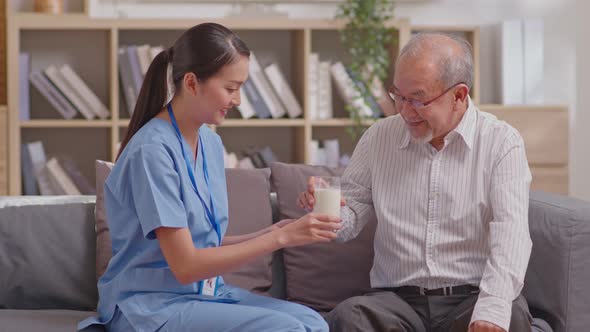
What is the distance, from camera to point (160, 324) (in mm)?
1992

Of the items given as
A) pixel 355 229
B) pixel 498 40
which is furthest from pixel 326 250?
pixel 498 40

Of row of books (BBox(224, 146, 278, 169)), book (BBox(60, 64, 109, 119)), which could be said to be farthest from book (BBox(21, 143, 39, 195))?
row of books (BBox(224, 146, 278, 169))

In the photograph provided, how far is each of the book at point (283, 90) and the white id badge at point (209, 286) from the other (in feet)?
7.63

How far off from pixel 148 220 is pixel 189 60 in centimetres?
38

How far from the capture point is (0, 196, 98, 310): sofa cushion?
248cm

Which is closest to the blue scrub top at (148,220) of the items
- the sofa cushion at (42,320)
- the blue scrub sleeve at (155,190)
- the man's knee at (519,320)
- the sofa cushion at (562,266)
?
the blue scrub sleeve at (155,190)

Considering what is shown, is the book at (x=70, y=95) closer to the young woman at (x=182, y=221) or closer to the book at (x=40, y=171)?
the book at (x=40, y=171)

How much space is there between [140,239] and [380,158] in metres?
0.71

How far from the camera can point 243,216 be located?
2596mm

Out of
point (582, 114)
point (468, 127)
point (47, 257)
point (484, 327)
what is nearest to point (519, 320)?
point (484, 327)

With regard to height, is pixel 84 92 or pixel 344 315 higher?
pixel 84 92

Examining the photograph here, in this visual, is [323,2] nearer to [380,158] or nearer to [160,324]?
[380,158]

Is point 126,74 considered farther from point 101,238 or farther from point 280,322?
point 280,322

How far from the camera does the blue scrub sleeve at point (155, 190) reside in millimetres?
1953
